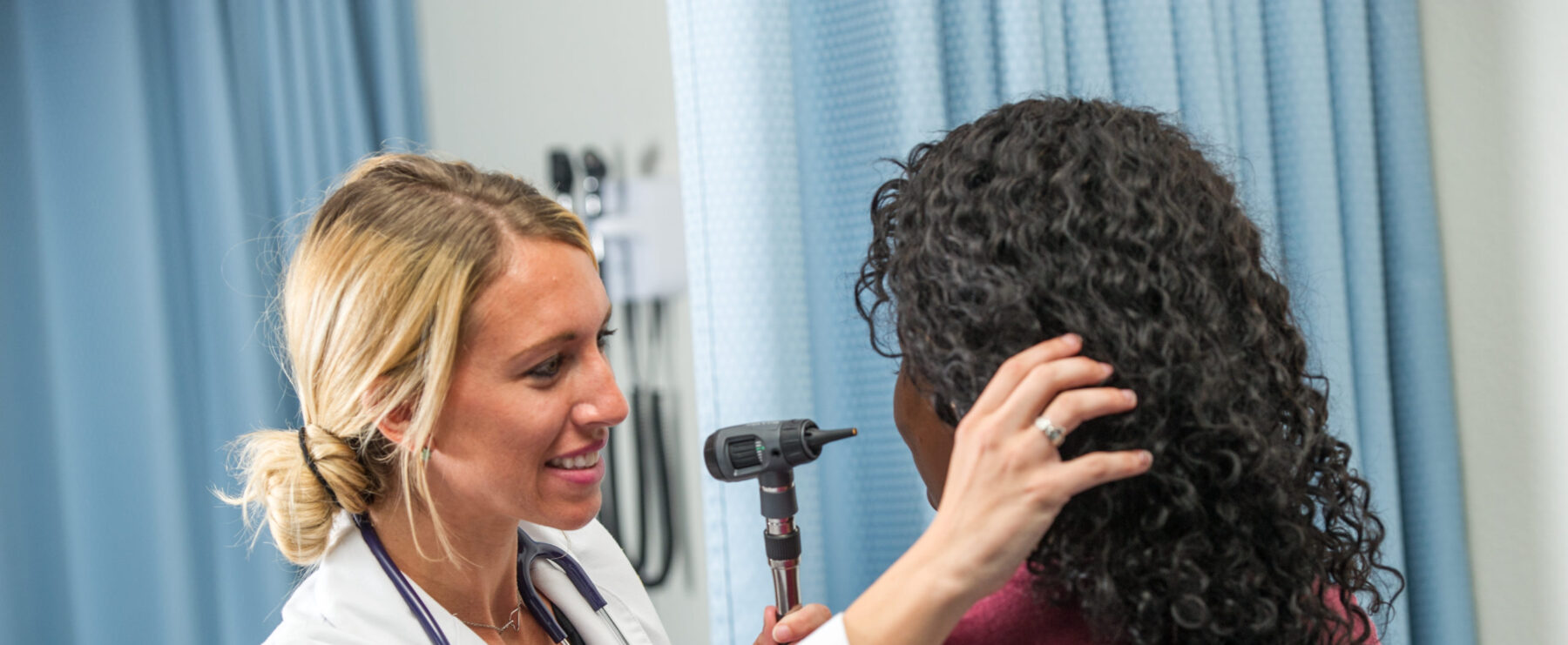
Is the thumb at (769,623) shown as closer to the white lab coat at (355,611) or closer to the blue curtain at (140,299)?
the white lab coat at (355,611)

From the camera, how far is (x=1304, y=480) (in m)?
0.78

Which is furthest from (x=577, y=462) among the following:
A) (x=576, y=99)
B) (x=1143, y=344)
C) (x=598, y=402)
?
(x=576, y=99)

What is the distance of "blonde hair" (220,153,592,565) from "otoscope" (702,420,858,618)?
10.4 inches

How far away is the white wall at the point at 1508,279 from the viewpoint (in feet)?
4.76

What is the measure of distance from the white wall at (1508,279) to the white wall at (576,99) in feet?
4.60

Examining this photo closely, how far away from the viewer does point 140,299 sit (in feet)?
5.43

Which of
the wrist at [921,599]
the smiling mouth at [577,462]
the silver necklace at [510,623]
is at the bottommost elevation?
the silver necklace at [510,623]

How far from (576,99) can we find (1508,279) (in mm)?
1802

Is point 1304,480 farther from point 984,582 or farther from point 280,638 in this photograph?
point 280,638

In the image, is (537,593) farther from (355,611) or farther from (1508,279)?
(1508,279)

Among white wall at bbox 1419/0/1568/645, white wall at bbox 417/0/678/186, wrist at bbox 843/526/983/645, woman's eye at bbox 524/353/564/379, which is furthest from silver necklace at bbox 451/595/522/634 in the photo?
white wall at bbox 1419/0/1568/645

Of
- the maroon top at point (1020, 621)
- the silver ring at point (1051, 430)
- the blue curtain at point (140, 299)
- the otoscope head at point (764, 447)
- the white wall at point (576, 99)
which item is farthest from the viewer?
the white wall at point (576, 99)

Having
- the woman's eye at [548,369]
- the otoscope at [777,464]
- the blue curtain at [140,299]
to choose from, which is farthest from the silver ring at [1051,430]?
the blue curtain at [140,299]

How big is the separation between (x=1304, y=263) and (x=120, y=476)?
181 centimetres
